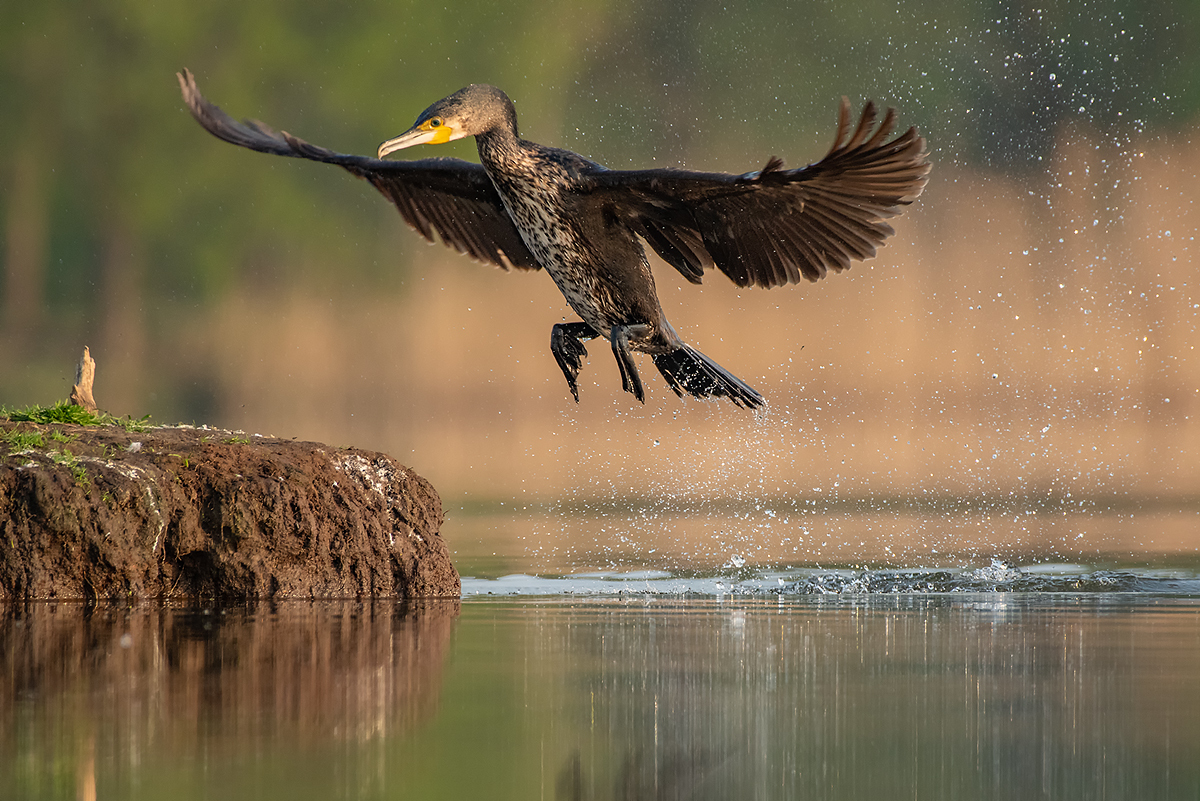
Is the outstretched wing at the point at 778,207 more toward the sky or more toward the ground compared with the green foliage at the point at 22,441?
more toward the sky

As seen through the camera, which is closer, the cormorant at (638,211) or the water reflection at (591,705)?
the water reflection at (591,705)

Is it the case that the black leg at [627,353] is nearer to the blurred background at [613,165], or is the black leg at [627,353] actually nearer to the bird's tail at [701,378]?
the bird's tail at [701,378]

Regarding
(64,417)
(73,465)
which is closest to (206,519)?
(73,465)

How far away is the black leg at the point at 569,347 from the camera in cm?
695

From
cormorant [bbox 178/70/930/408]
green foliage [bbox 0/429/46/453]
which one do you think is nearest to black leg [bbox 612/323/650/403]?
cormorant [bbox 178/70/930/408]

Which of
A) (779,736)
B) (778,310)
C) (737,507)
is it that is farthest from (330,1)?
(779,736)

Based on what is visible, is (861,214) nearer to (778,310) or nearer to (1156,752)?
(1156,752)

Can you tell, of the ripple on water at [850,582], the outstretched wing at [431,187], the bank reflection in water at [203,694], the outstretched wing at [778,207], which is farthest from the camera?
the ripple on water at [850,582]

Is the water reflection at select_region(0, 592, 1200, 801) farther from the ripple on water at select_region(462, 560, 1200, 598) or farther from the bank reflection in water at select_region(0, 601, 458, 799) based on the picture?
the ripple on water at select_region(462, 560, 1200, 598)

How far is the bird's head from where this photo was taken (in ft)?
20.3

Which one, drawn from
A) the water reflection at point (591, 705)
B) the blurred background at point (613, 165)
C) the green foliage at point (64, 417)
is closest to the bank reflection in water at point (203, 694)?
the water reflection at point (591, 705)

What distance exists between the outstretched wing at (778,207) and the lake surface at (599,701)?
5.30 ft

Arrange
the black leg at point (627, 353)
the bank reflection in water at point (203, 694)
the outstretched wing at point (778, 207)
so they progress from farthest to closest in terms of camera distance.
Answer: the black leg at point (627, 353)
the outstretched wing at point (778, 207)
the bank reflection in water at point (203, 694)

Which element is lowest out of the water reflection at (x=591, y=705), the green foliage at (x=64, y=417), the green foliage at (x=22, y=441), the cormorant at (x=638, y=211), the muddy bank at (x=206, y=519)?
the water reflection at (x=591, y=705)
